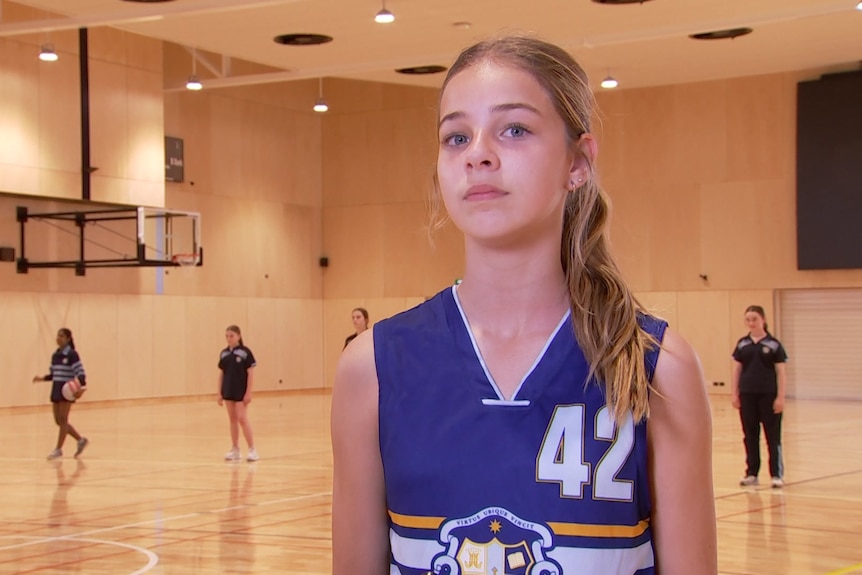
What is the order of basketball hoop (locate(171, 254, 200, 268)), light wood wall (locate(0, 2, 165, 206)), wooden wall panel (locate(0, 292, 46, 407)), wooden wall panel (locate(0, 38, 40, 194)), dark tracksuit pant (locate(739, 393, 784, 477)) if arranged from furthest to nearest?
1. basketball hoop (locate(171, 254, 200, 268))
2. wooden wall panel (locate(0, 292, 46, 407))
3. light wood wall (locate(0, 2, 165, 206))
4. wooden wall panel (locate(0, 38, 40, 194))
5. dark tracksuit pant (locate(739, 393, 784, 477))

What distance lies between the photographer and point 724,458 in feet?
55.5

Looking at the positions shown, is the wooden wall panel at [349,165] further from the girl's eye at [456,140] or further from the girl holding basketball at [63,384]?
the girl's eye at [456,140]

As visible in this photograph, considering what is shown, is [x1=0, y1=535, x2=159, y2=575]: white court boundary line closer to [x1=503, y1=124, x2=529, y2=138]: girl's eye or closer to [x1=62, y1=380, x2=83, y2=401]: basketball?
[x1=62, y1=380, x2=83, y2=401]: basketball

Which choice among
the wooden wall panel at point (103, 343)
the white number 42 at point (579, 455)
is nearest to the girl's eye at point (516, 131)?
the white number 42 at point (579, 455)

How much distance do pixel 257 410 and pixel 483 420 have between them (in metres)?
26.9

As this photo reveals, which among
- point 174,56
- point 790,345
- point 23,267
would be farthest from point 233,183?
point 790,345

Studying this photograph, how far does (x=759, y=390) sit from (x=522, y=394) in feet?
40.9

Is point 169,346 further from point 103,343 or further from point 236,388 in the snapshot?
point 236,388

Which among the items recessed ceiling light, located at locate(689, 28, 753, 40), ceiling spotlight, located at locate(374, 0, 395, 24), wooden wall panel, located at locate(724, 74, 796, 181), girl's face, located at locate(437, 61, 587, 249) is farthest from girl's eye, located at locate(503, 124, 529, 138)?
wooden wall panel, located at locate(724, 74, 796, 181)

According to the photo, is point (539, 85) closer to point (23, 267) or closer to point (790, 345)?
point (23, 267)

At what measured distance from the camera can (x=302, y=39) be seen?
24328mm

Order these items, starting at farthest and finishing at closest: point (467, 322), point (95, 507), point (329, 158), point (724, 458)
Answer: point (329, 158), point (724, 458), point (95, 507), point (467, 322)

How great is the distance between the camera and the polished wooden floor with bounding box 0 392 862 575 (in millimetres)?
9438

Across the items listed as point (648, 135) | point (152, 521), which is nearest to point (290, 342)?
point (648, 135)
